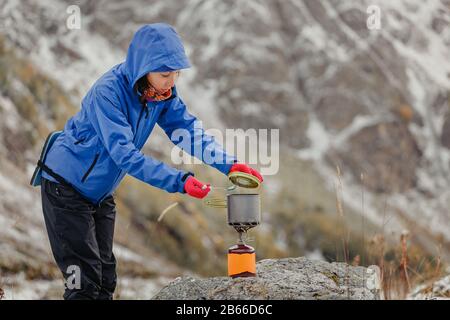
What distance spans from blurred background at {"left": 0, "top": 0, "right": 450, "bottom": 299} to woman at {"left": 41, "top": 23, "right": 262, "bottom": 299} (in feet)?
27.3

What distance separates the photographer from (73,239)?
318 centimetres

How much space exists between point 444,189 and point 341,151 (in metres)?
2.65

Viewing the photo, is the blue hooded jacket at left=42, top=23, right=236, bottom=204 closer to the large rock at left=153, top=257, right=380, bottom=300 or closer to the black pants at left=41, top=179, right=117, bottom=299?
the black pants at left=41, top=179, right=117, bottom=299

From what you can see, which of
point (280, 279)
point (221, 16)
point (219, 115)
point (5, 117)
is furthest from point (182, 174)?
point (221, 16)

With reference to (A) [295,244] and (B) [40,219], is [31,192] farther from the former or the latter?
(A) [295,244]

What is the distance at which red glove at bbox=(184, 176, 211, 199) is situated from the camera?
286 centimetres

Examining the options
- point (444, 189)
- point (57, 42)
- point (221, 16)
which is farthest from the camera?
point (221, 16)

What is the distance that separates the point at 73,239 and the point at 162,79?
89cm

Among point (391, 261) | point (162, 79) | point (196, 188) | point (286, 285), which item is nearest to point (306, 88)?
point (391, 261)

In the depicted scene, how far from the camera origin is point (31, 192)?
8.54m

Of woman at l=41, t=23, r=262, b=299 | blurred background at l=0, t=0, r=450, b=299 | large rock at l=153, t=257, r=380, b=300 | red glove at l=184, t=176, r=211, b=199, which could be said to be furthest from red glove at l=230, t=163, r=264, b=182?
blurred background at l=0, t=0, r=450, b=299

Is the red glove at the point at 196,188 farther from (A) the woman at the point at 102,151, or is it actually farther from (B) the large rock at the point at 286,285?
(B) the large rock at the point at 286,285

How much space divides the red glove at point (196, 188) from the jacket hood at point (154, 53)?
0.57m

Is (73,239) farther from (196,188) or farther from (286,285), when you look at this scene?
(286,285)
